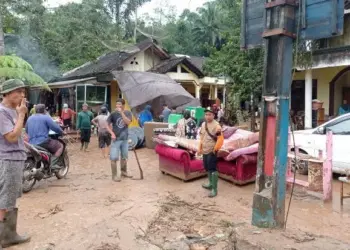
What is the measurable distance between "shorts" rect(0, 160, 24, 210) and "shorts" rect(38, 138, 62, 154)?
10.6 ft

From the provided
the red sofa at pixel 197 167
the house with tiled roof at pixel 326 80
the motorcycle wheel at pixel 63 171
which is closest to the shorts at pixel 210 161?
the red sofa at pixel 197 167

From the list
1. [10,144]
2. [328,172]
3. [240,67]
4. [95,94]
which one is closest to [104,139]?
[240,67]

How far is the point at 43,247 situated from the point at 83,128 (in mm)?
8596

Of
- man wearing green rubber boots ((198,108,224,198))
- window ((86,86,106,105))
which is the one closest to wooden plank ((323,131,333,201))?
man wearing green rubber boots ((198,108,224,198))

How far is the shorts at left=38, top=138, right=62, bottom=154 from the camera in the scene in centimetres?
743

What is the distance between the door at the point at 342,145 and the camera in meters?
7.77

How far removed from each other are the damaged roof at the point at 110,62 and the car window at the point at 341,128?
13.6 m

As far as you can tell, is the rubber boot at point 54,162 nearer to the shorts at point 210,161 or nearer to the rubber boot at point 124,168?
the rubber boot at point 124,168

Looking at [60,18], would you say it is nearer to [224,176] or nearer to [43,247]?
[224,176]

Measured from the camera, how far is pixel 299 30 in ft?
14.0

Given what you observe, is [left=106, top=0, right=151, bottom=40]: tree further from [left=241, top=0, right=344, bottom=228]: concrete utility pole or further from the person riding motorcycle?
[left=241, top=0, right=344, bottom=228]: concrete utility pole

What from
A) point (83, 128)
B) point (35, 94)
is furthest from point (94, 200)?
point (35, 94)

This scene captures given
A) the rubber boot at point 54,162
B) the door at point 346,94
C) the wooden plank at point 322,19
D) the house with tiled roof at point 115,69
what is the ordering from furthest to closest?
the house with tiled roof at point 115,69, the door at point 346,94, the rubber boot at point 54,162, the wooden plank at point 322,19

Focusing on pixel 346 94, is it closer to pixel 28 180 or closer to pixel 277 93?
pixel 277 93
